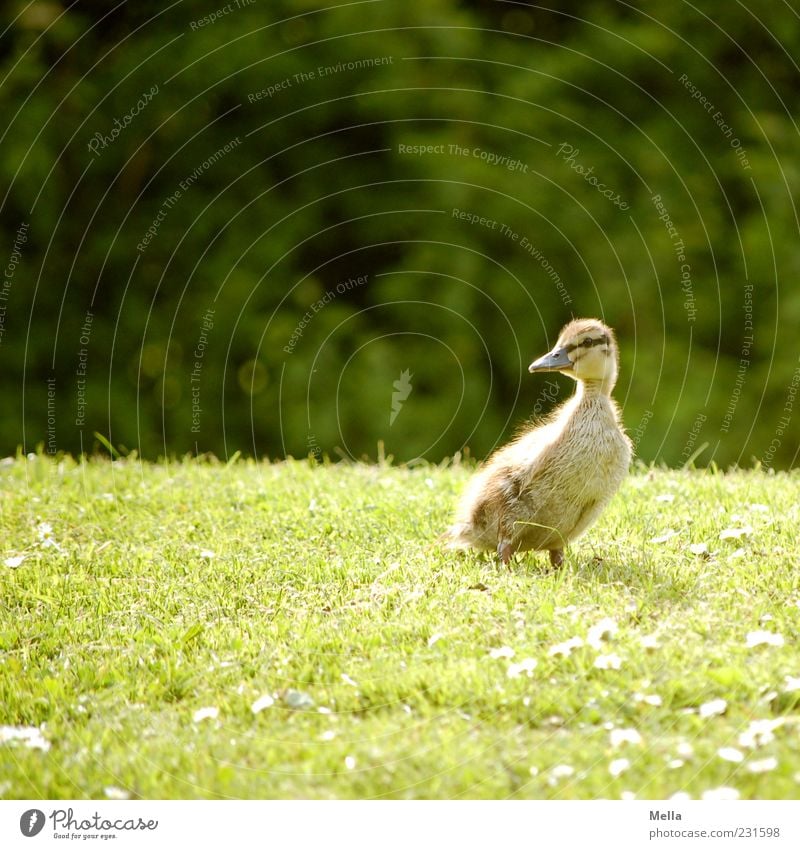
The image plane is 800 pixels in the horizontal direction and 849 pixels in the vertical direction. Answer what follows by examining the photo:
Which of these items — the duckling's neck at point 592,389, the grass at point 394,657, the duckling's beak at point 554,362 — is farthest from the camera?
the duckling's neck at point 592,389

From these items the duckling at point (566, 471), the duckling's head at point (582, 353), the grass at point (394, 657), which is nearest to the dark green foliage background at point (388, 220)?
the grass at point (394, 657)

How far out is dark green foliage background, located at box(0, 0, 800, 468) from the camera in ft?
30.8

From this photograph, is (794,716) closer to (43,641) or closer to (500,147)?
(43,641)

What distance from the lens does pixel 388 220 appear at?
32.2 feet

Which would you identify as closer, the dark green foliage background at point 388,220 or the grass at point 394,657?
the grass at point 394,657

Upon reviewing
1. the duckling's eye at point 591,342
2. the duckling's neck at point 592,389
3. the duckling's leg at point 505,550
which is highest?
the duckling's eye at point 591,342

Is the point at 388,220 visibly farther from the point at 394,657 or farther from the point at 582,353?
the point at 394,657

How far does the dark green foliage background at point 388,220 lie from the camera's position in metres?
9.39

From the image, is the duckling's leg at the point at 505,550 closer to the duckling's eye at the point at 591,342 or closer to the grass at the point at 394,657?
the grass at the point at 394,657

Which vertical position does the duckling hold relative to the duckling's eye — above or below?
below

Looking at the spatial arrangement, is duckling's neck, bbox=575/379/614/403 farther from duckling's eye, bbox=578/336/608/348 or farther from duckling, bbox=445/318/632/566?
duckling's eye, bbox=578/336/608/348

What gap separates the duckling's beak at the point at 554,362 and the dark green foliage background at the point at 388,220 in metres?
4.68

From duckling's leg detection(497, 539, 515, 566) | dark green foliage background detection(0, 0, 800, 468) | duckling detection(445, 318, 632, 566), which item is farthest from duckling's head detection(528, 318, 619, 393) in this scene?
dark green foliage background detection(0, 0, 800, 468)

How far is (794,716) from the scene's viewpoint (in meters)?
3.33
